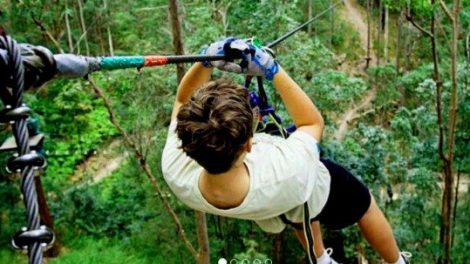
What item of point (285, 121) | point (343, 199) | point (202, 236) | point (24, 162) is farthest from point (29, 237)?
point (285, 121)

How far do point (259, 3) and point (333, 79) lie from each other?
44.8 inches

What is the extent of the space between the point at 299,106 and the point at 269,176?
0.69 ft

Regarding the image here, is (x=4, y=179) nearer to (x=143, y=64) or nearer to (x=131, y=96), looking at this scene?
(x=131, y=96)

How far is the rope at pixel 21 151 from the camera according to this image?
0.55 meters

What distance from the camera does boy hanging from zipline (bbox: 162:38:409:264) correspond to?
125cm

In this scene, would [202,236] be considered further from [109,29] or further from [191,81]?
[109,29]

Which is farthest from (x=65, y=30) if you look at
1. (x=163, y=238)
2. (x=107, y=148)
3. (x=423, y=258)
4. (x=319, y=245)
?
(x=319, y=245)

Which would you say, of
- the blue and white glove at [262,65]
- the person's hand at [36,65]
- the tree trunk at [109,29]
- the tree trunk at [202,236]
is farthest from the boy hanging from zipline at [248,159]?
the tree trunk at [109,29]

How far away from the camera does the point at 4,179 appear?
8.88 m

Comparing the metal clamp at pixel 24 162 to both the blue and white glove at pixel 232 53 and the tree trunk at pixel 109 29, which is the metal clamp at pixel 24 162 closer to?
the blue and white glove at pixel 232 53

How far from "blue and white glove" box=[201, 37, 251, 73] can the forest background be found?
125cm

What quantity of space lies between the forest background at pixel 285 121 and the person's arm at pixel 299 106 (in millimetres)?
1453

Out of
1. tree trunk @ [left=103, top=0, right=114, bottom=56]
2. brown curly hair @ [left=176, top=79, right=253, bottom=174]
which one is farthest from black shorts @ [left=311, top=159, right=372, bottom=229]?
tree trunk @ [left=103, top=0, right=114, bottom=56]

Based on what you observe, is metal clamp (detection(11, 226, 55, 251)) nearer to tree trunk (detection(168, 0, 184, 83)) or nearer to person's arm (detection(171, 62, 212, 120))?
person's arm (detection(171, 62, 212, 120))
